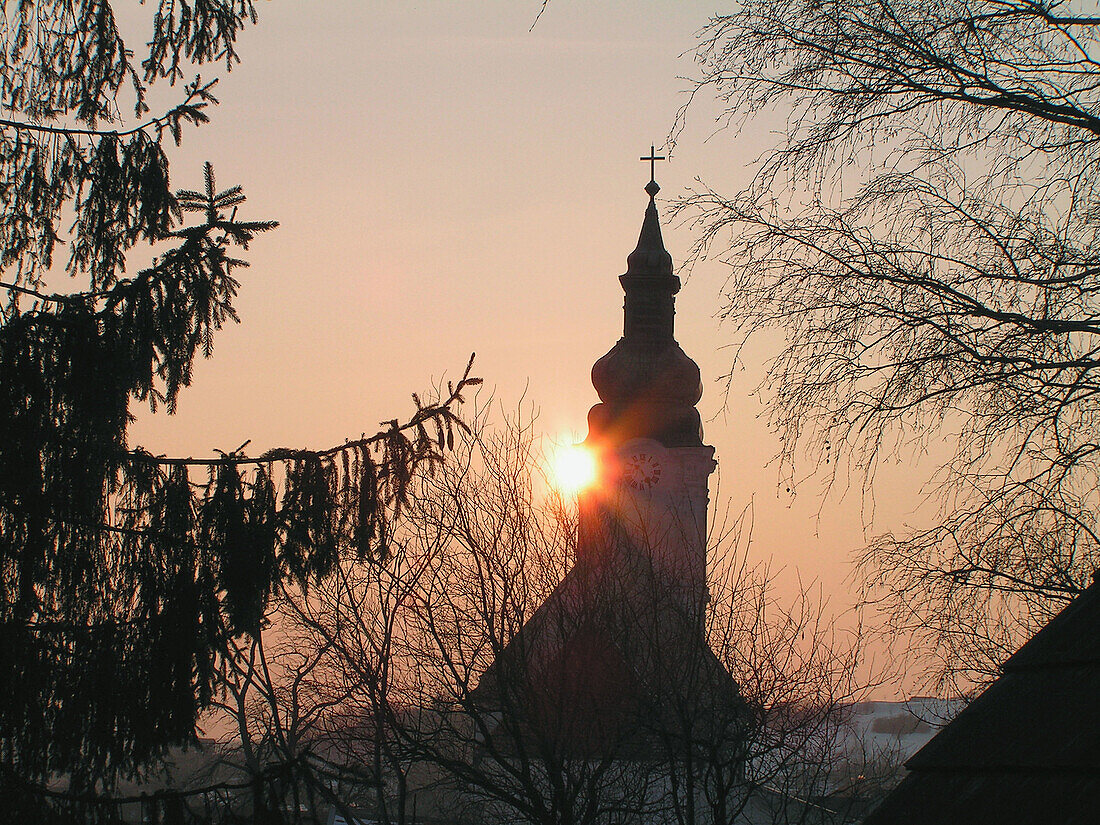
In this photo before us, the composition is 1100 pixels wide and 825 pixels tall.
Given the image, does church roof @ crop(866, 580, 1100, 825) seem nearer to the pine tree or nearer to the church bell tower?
the pine tree

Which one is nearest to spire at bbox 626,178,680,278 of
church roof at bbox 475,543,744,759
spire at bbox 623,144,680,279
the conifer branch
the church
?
spire at bbox 623,144,680,279

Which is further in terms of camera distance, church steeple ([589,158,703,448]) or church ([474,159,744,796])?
church steeple ([589,158,703,448])

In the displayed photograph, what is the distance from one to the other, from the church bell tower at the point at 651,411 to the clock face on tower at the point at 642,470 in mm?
23

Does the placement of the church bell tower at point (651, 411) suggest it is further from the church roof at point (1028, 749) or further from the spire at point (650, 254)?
the church roof at point (1028, 749)

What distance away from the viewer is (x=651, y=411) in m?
34.4

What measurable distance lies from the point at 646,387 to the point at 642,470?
7.99 ft

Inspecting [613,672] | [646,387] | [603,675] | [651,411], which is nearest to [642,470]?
[651,411]

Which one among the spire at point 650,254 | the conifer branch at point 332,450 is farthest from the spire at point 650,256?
the conifer branch at point 332,450

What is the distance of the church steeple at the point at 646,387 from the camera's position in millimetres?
34156

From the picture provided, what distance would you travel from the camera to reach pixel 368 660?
1766 cm

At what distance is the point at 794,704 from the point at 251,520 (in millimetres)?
12515

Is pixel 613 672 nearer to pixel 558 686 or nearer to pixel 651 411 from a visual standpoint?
pixel 558 686

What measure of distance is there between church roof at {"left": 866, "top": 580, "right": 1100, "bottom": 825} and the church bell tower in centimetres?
2560

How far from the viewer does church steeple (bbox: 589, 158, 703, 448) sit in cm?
3416
